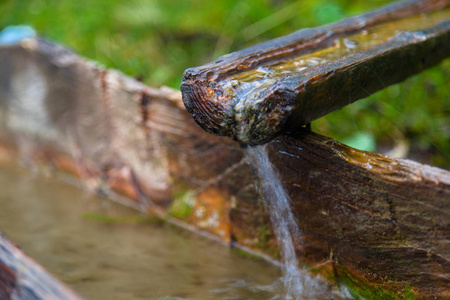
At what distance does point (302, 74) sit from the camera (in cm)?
148

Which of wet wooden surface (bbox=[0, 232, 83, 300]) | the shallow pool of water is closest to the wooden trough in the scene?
the shallow pool of water

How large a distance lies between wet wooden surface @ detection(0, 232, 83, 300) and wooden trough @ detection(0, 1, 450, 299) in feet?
2.86

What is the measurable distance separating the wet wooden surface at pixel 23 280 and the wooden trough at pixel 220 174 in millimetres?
871

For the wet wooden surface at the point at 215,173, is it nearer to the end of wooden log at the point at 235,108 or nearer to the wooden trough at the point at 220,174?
the wooden trough at the point at 220,174

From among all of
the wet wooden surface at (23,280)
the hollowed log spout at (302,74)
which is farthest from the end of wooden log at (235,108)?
the wet wooden surface at (23,280)

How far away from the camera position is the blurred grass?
2947 millimetres

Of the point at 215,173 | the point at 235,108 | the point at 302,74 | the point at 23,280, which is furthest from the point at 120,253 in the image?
the point at 302,74

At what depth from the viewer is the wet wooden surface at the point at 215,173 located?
153cm

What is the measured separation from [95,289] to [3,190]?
4.45 feet

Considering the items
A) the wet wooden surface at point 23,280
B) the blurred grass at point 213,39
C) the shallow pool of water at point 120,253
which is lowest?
the wet wooden surface at point 23,280

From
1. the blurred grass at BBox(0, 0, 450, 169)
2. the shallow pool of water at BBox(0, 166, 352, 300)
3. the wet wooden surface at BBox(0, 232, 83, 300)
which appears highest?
the blurred grass at BBox(0, 0, 450, 169)

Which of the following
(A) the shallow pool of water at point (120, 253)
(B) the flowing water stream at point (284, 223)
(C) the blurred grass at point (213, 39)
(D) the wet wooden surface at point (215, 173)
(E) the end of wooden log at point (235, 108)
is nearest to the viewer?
(E) the end of wooden log at point (235, 108)

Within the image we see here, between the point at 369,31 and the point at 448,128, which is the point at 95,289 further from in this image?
the point at 448,128

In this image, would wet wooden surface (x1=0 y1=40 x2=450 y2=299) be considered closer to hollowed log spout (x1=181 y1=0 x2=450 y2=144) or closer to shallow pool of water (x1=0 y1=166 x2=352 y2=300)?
shallow pool of water (x1=0 y1=166 x2=352 y2=300)
